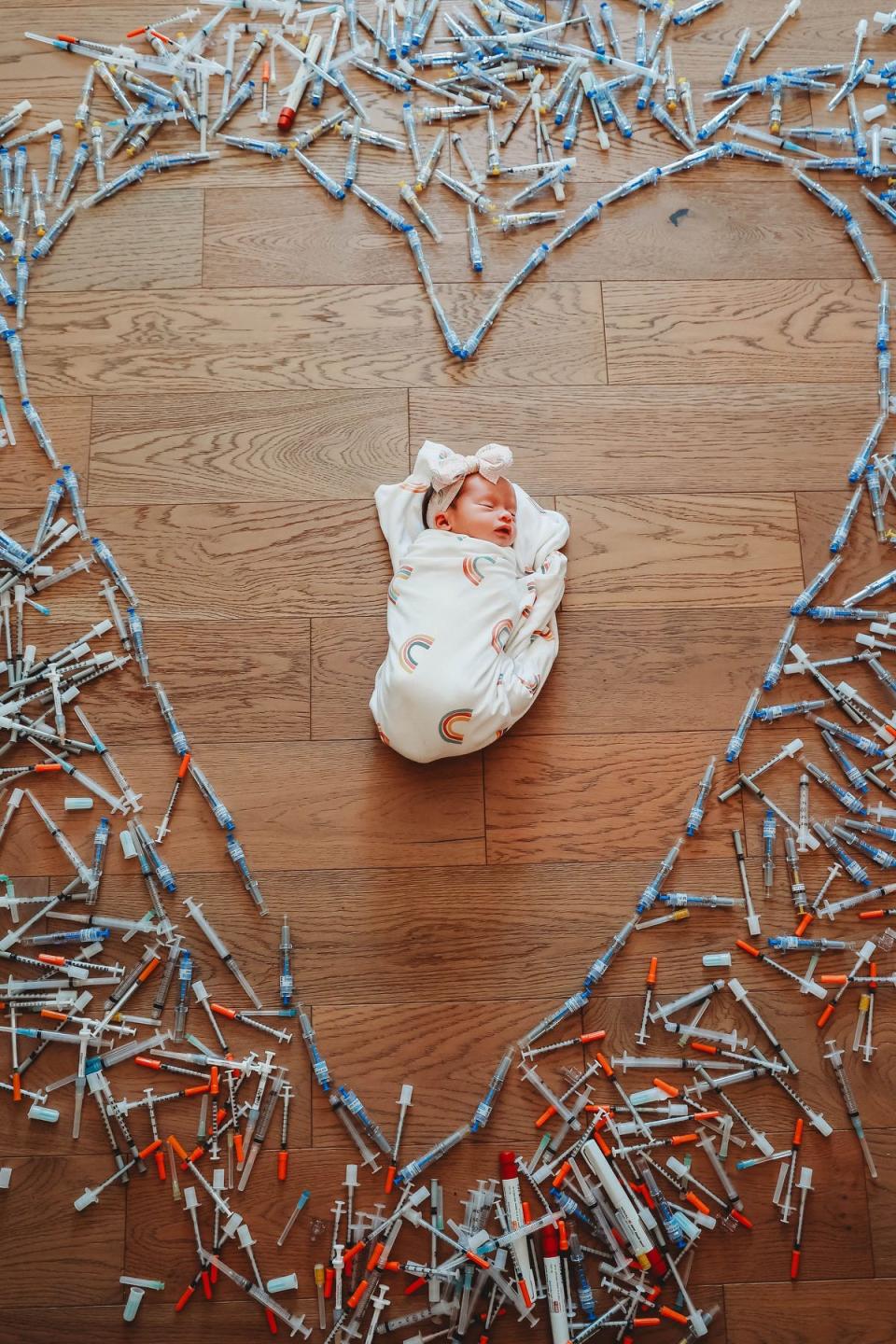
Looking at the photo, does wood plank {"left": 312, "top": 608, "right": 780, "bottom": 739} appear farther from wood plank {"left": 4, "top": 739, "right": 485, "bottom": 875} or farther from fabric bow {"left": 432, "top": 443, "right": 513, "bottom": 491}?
fabric bow {"left": 432, "top": 443, "right": 513, "bottom": 491}

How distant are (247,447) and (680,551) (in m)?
1.36

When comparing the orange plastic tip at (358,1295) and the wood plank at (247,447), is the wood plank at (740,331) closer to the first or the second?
the wood plank at (247,447)

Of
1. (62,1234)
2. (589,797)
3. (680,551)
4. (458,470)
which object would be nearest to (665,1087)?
(589,797)

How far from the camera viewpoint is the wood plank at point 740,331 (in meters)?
3.17

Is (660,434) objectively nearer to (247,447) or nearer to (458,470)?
(458,470)

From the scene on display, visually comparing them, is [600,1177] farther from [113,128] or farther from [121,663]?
[113,128]

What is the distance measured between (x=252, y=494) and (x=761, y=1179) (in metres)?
2.41

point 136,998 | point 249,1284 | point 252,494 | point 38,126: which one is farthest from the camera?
point 38,126

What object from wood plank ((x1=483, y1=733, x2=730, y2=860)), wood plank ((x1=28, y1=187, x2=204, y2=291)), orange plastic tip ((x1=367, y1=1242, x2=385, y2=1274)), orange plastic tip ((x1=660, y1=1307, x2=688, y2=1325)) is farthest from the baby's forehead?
orange plastic tip ((x1=660, y1=1307, x2=688, y2=1325))

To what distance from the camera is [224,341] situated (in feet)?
10.3

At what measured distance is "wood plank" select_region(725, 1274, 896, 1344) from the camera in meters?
2.65

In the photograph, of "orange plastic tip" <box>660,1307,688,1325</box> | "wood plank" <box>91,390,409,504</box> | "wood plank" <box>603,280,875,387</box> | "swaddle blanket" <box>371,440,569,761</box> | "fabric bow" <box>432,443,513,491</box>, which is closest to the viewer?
"orange plastic tip" <box>660,1307,688,1325</box>

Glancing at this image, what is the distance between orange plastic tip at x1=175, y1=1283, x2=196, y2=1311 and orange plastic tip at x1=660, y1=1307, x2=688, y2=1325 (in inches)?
47.9

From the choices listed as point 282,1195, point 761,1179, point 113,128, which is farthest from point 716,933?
point 113,128
